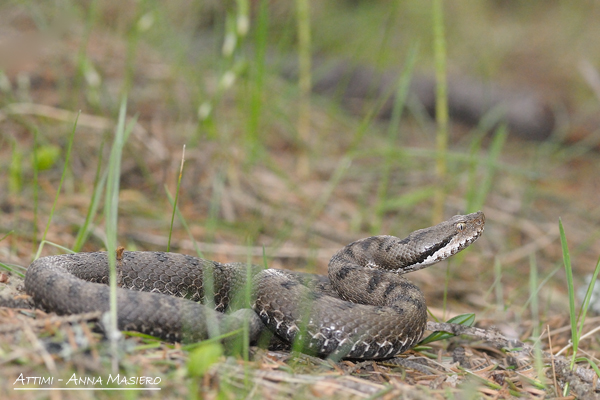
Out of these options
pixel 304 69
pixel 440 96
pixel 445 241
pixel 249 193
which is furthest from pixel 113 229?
pixel 304 69

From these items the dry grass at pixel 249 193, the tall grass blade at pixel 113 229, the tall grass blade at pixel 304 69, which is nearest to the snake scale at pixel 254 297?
the dry grass at pixel 249 193

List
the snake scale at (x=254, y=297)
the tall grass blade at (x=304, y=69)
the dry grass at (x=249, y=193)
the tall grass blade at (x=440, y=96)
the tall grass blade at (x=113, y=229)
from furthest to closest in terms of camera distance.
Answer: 1. the tall grass blade at (x=304, y=69)
2. the tall grass blade at (x=440, y=96)
3. the snake scale at (x=254, y=297)
4. the dry grass at (x=249, y=193)
5. the tall grass blade at (x=113, y=229)

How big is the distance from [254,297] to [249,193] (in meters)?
3.95

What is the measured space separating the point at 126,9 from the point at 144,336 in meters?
8.90

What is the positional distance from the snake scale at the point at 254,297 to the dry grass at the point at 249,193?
0.17 meters

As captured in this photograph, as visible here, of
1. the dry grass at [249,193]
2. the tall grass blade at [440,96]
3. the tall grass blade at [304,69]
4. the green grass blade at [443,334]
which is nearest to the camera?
the dry grass at [249,193]

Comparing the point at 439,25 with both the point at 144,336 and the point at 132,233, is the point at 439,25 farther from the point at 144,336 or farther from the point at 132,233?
the point at 144,336

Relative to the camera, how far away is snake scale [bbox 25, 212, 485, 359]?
345 centimetres

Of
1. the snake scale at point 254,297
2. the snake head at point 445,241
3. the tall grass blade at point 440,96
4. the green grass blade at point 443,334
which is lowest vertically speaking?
the green grass blade at point 443,334

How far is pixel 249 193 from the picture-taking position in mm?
8031

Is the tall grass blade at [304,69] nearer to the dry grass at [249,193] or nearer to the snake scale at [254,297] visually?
the dry grass at [249,193]

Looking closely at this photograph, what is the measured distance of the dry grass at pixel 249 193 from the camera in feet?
10.6

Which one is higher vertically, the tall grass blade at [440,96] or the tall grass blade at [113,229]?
the tall grass blade at [440,96]

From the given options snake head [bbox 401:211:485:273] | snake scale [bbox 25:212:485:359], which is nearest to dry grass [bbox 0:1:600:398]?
snake scale [bbox 25:212:485:359]
